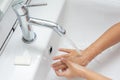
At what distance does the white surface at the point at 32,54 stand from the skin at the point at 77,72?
76 millimetres

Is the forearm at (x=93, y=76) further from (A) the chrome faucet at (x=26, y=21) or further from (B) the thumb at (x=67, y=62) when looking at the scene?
(A) the chrome faucet at (x=26, y=21)

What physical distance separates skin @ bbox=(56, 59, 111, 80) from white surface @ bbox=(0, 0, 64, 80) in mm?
76

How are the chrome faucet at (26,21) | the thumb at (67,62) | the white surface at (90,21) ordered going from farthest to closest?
the white surface at (90,21) < the thumb at (67,62) < the chrome faucet at (26,21)

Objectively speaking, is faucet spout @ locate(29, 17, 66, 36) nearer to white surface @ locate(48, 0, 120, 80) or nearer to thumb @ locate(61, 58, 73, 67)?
thumb @ locate(61, 58, 73, 67)

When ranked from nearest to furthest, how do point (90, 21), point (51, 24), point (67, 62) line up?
point (51, 24), point (67, 62), point (90, 21)

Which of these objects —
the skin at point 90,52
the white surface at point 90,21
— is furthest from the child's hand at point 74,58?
the white surface at point 90,21

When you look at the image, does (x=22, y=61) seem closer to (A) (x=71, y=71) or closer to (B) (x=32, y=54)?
(B) (x=32, y=54)

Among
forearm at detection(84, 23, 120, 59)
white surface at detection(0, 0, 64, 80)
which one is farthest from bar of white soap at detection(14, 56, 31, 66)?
forearm at detection(84, 23, 120, 59)

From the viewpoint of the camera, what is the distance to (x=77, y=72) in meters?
0.77

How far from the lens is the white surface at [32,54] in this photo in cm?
70

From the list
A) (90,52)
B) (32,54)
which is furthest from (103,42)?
(32,54)

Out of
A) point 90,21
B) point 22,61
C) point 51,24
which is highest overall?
point 51,24

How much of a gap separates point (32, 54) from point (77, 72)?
17cm

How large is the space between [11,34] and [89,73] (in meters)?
0.32
